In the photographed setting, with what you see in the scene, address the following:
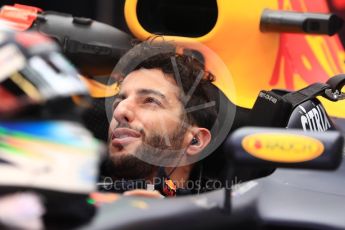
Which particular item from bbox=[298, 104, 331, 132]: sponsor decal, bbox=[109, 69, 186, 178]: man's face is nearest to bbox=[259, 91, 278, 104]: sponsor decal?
bbox=[298, 104, 331, 132]: sponsor decal

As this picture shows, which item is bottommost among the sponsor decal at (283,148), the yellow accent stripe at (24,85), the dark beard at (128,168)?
the dark beard at (128,168)

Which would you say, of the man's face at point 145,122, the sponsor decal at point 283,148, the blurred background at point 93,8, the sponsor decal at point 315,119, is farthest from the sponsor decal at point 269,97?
the blurred background at point 93,8

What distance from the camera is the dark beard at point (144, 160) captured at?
1.46m

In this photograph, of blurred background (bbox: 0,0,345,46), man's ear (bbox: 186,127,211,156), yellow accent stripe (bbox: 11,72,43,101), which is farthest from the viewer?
blurred background (bbox: 0,0,345,46)

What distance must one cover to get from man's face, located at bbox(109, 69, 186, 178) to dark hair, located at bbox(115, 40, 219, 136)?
0.02m

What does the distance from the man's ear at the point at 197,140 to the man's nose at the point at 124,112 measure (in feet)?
0.48

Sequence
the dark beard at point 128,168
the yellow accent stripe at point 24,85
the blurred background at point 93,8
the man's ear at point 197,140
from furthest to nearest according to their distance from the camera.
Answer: the blurred background at point 93,8, the man's ear at point 197,140, the dark beard at point 128,168, the yellow accent stripe at point 24,85

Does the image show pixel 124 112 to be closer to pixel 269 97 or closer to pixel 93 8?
pixel 269 97

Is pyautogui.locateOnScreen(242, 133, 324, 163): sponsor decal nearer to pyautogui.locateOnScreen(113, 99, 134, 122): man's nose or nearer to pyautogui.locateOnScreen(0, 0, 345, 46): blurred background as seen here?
pyautogui.locateOnScreen(113, 99, 134, 122): man's nose

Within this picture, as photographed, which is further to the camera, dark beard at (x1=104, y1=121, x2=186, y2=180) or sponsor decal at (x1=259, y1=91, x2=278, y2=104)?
sponsor decal at (x1=259, y1=91, x2=278, y2=104)

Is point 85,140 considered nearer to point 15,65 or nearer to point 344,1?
point 15,65

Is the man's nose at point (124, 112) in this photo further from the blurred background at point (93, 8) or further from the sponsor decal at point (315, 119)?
the blurred background at point (93, 8)

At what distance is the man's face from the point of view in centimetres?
147

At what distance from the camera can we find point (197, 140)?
1595mm
